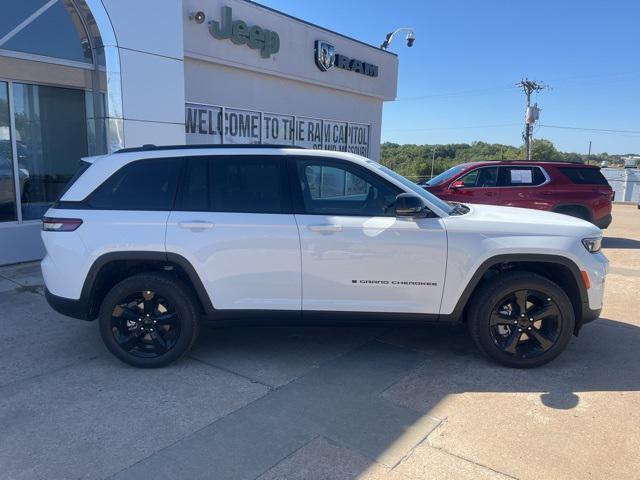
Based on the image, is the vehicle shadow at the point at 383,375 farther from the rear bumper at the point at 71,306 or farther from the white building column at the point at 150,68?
the white building column at the point at 150,68

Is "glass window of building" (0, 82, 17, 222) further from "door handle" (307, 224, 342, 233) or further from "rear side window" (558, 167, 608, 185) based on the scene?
"rear side window" (558, 167, 608, 185)

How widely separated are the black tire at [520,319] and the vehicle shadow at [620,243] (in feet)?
25.7

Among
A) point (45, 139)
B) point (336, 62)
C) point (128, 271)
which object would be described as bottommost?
point (128, 271)

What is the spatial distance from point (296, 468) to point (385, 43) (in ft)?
61.3

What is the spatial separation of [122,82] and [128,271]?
165 inches

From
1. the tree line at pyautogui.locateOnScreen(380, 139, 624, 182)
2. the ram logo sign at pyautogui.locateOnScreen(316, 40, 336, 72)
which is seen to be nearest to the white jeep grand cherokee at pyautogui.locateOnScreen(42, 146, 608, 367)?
the ram logo sign at pyautogui.locateOnScreen(316, 40, 336, 72)

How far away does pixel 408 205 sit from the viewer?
3.93m

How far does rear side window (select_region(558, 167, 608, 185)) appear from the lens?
10.2m

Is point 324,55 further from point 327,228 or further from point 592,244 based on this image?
point 592,244

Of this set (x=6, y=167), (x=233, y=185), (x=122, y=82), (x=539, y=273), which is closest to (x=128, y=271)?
(x=233, y=185)

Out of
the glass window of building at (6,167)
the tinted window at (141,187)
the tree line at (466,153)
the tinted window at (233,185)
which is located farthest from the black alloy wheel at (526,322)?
the tree line at (466,153)

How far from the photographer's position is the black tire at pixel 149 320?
13.4ft

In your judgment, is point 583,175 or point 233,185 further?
point 583,175

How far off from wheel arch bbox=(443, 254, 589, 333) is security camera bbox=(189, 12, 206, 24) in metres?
8.10
